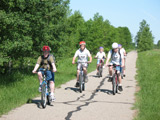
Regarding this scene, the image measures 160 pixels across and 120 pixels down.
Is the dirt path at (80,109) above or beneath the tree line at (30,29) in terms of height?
beneath

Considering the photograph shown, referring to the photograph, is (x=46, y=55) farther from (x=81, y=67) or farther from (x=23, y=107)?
(x=81, y=67)

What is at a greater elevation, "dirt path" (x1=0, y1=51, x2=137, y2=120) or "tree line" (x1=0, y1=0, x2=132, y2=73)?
"tree line" (x1=0, y1=0, x2=132, y2=73)

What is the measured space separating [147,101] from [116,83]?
221cm

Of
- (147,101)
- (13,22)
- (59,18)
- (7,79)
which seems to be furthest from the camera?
(59,18)

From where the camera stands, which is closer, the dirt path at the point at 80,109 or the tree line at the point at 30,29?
the dirt path at the point at 80,109

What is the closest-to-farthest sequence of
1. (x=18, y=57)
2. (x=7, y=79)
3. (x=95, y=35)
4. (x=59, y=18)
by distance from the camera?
(x=18, y=57) < (x=7, y=79) < (x=59, y=18) < (x=95, y=35)

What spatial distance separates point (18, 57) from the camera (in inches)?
473

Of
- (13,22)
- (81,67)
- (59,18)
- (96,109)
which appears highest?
(59,18)

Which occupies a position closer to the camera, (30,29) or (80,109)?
(80,109)

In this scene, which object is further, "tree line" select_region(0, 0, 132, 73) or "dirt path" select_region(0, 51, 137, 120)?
"tree line" select_region(0, 0, 132, 73)

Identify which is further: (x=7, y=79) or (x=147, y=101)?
(x=7, y=79)

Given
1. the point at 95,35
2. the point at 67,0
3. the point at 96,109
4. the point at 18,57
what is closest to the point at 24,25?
the point at 18,57

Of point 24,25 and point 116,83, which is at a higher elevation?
point 24,25

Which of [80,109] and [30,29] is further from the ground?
[30,29]
